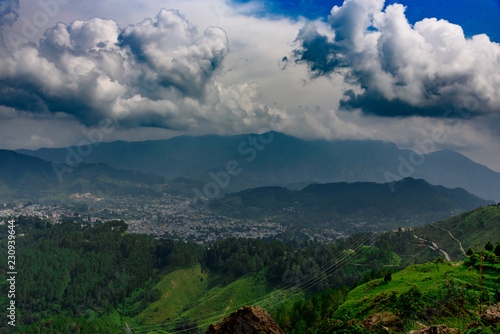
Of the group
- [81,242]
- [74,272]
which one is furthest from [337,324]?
[81,242]

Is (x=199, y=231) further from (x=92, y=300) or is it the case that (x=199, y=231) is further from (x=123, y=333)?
(x=123, y=333)

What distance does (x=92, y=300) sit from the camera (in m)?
81.8

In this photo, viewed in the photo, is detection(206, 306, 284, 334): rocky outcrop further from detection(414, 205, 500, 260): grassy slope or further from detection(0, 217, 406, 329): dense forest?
detection(414, 205, 500, 260): grassy slope

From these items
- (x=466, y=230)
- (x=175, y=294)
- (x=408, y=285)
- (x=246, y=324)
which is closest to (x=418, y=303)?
(x=246, y=324)

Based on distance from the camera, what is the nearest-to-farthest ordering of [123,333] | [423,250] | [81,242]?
1. [123,333]
2. [423,250]
3. [81,242]

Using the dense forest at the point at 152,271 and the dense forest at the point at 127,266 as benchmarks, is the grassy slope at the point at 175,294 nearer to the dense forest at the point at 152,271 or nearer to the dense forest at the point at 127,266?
the dense forest at the point at 152,271

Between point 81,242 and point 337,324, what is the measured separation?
122 meters

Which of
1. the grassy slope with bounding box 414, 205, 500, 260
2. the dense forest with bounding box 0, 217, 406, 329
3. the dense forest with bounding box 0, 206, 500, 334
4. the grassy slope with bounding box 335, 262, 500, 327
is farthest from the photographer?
the dense forest with bounding box 0, 217, 406, 329

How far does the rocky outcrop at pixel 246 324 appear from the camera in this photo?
9.28m

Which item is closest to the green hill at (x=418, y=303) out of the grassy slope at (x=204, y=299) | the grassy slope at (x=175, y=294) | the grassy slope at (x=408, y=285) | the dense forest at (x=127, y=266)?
the grassy slope at (x=408, y=285)

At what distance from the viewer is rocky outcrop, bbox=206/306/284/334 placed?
9.28 meters

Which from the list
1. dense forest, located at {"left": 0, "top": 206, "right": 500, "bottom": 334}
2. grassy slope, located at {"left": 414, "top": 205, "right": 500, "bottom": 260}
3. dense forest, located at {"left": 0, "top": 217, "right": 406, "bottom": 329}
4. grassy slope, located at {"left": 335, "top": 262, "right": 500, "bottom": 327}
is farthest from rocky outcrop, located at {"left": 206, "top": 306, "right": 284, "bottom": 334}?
grassy slope, located at {"left": 414, "top": 205, "right": 500, "bottom": 260}

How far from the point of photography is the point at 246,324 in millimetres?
9422

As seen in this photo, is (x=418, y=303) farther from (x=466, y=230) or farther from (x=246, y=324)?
(x=466, y=230)
